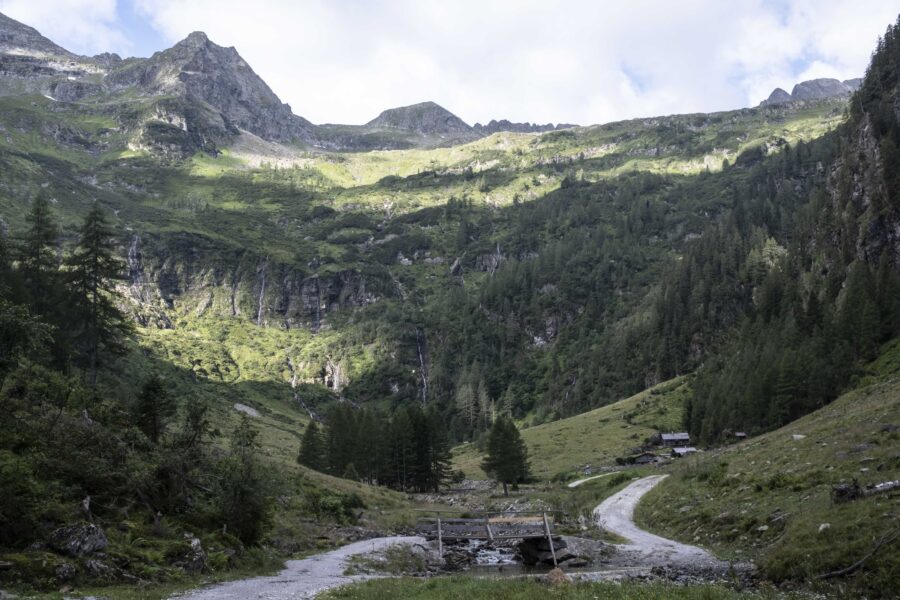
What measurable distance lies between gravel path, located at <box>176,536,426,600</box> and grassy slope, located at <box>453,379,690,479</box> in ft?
257

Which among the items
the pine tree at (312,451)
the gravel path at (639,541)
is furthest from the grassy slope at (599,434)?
the gravel path at (639,541)

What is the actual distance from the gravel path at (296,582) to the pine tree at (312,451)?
68.6m

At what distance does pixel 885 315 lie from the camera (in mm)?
104875

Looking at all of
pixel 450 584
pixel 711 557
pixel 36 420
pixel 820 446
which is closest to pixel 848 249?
pixel 820 446

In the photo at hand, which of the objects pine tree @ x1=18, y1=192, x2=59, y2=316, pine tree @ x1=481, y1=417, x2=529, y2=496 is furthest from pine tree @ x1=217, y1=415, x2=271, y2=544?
pine tree @ x1=481, y1=417, x2=529, y2=496

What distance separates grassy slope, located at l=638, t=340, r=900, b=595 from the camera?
22766 millimetres

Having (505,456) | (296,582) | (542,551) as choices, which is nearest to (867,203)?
(505,456)

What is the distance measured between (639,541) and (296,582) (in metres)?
26.7

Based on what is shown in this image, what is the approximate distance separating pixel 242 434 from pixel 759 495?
34222 millimetres

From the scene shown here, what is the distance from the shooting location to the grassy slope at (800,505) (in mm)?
22766

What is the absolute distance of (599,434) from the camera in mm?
143375

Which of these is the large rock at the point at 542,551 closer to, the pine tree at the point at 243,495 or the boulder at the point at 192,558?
the pine tree at the point at 243,495

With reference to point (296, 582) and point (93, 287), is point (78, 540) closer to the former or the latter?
point (296, 582)

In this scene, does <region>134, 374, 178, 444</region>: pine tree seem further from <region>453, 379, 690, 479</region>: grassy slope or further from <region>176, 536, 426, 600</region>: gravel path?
<region>453, 379, 690, 479</region>: grassy slope
